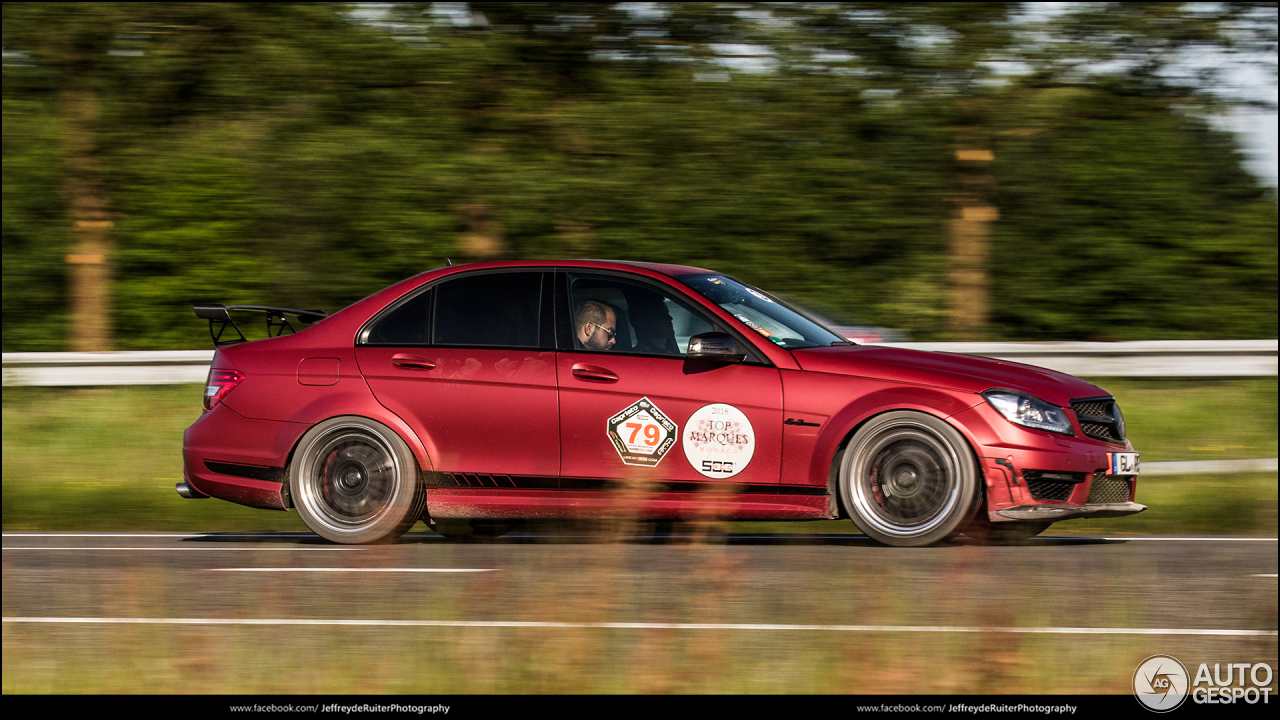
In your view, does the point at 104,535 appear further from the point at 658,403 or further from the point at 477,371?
the point at 658,403

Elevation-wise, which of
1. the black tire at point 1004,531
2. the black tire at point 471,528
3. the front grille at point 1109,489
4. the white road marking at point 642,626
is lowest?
the black tire at point 471,528

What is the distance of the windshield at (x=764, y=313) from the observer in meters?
7.93

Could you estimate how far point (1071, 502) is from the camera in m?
7.38

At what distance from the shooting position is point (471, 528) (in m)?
8.96

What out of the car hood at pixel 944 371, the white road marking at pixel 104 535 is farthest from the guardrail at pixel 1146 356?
the white road marking at pixel 104 535

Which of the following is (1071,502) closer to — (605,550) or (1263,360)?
(605,550)

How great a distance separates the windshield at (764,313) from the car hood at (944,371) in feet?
0.69

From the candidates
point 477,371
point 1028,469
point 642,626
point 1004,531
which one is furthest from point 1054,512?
point 477,371

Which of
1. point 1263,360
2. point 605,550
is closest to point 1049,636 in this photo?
point 605,550

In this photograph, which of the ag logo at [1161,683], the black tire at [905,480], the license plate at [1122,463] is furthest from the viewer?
the license plate at [1122,463]

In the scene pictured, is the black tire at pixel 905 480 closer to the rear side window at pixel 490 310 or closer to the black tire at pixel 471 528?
the rear side window at pixel 490 310

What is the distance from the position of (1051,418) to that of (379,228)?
7.35m

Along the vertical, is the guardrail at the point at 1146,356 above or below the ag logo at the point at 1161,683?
above

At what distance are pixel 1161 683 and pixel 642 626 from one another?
6.27ft
